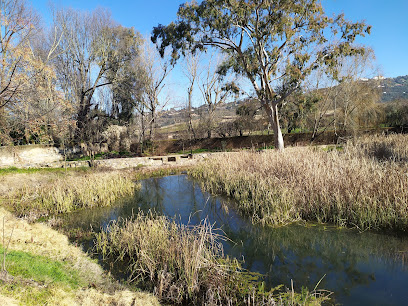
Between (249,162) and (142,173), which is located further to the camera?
(142,173)

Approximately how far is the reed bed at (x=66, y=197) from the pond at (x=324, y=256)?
1264 mm

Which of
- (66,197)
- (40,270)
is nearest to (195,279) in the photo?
(40,270)

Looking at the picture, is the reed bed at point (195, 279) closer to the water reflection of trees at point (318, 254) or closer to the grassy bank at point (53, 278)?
the grassy bank at point (53, 278)

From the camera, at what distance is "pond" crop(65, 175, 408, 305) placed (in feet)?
13.3

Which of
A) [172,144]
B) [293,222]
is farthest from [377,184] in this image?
[172,144]

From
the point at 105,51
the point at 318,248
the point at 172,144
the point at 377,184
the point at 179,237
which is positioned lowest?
the point at 318,248

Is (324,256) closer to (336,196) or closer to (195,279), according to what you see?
(336,196)

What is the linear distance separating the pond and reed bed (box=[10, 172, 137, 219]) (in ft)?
4.15

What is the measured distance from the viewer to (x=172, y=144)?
2898cm

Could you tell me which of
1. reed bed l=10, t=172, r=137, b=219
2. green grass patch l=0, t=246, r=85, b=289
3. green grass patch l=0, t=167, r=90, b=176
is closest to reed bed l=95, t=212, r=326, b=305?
green grass patch l=0, t=246, r=85, b=289

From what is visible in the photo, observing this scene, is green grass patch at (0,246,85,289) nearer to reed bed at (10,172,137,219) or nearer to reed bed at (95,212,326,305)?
reed bed at (95,212,326,305)

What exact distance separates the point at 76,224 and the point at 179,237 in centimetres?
440

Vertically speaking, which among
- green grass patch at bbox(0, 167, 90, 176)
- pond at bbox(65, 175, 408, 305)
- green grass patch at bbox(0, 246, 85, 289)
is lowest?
pond at bbox(65, 175, 408, 305)

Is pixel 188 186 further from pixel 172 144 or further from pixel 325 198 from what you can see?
pixel 172 144
